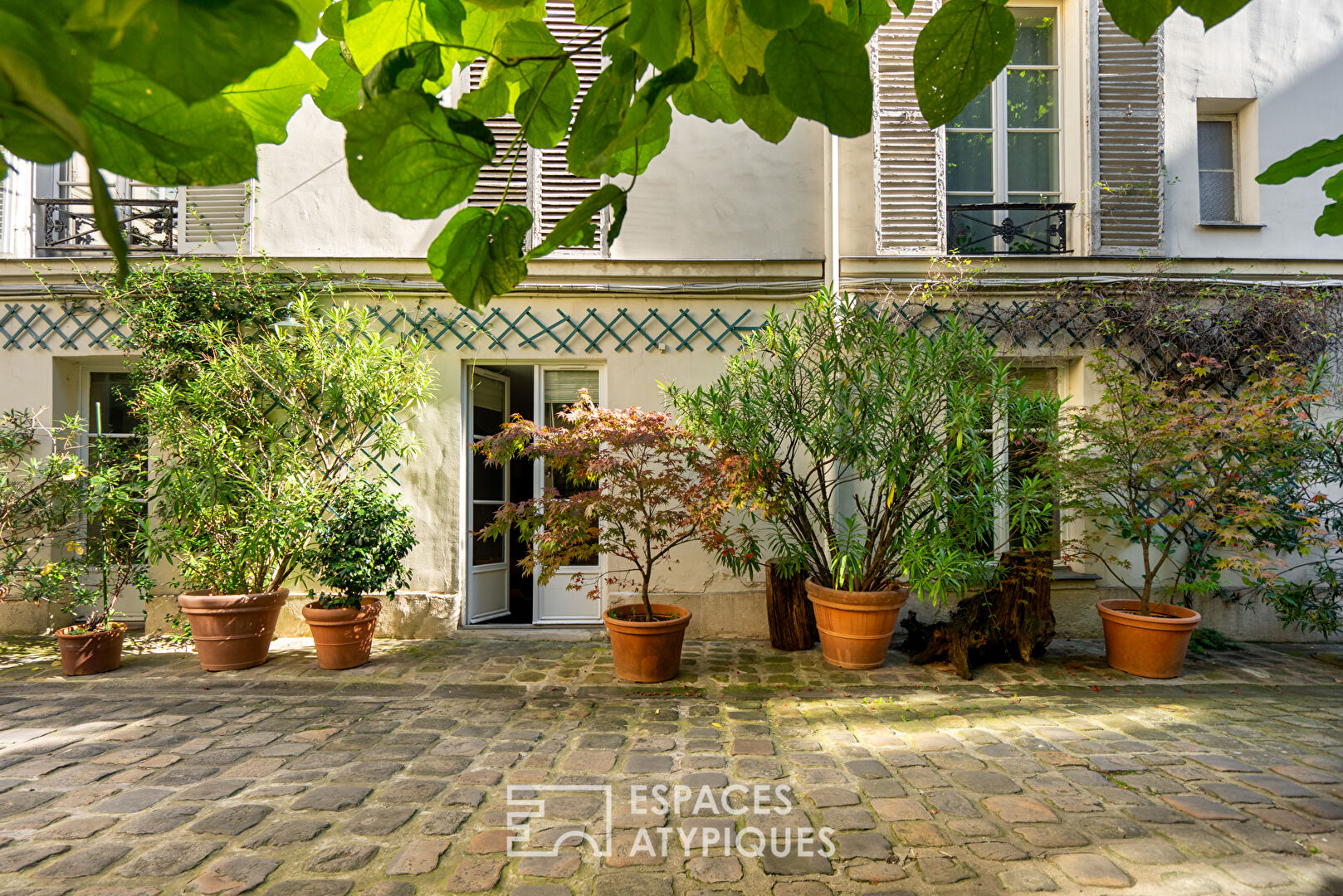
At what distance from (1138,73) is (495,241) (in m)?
6.68

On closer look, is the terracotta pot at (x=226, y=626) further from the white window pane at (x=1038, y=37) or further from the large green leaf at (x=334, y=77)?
the white window pane at (x=1038, y=37)

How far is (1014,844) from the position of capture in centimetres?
232

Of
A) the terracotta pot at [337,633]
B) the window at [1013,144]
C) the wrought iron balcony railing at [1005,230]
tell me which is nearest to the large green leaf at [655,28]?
the terracotta pot at [337,633]

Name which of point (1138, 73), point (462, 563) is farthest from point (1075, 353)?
point (462, 563)

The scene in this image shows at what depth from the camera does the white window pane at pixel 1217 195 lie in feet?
18.5

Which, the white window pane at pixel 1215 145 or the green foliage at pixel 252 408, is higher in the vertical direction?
the white window pane at pixel 1215 145

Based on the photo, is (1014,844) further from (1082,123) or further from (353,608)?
(1082,123)

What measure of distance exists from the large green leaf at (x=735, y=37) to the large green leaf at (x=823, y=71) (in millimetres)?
108

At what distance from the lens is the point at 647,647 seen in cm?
412

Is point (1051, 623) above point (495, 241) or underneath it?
underneath

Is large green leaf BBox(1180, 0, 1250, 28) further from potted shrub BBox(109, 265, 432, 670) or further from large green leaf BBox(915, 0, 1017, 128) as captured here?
potted shrub BBox(109, 265, 432, 670)

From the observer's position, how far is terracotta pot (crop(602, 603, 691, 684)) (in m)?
4.11

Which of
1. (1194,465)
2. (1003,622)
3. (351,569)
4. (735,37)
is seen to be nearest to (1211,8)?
(735,37)

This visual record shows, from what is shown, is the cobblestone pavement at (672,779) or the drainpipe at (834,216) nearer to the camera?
the cobblestone pavement at (672,779)
